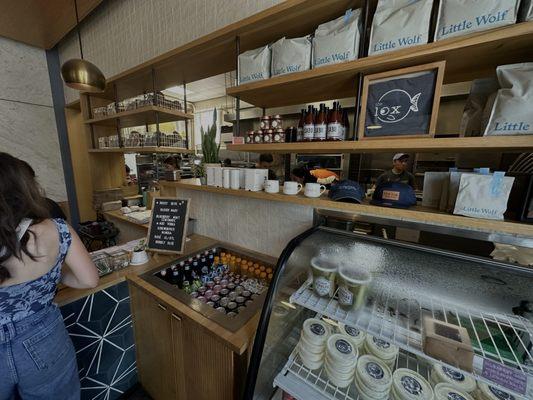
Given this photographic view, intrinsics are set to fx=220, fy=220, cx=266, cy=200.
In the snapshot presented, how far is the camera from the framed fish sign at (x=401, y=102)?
75cm

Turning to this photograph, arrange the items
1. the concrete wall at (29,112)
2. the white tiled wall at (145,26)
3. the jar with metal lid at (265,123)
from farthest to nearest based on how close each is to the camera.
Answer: the concrete wall at (29,112)
the white tiled wall at (145,26)
the jar with metal lid at (265,123)

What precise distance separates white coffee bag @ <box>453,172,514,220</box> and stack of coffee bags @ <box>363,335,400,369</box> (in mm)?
578

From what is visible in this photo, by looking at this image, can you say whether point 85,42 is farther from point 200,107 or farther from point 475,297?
point 475,297

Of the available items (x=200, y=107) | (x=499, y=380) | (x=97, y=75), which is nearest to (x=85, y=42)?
(x=97, y=75)

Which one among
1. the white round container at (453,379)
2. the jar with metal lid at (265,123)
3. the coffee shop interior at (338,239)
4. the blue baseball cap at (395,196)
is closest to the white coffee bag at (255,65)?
the coffee shop interior at (338,239)

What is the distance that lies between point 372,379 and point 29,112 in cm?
493

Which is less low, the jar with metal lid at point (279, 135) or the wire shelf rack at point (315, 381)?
the jar with metal lid at point (279, 135)

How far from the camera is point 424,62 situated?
776 millimetres

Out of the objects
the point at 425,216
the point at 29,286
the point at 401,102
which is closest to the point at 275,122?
the point at 401,102

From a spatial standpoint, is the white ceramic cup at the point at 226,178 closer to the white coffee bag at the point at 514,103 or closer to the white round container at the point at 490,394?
the white coffee bag at the point at 514,103

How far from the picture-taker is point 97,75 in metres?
1.69

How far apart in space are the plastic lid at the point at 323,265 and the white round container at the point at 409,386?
1.36ft

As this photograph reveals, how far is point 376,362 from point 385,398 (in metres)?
0.10

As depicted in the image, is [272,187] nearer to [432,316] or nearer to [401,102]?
[401,102]
